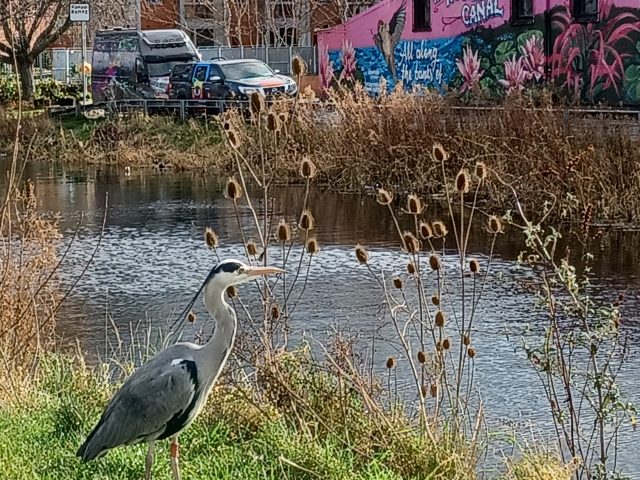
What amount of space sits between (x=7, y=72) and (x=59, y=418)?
141 feet

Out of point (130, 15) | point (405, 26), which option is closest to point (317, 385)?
point (405, 26)

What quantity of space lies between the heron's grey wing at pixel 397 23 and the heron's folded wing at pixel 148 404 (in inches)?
1154

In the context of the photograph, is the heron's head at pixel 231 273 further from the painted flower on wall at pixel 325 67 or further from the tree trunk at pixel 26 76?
the tree trunk at pixel 26 76

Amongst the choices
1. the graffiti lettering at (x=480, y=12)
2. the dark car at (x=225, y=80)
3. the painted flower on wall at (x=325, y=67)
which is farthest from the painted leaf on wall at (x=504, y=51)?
the painted flower on wall at (x=325, y=67)

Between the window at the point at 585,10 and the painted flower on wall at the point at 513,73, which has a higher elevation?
the window at the point at 585,10

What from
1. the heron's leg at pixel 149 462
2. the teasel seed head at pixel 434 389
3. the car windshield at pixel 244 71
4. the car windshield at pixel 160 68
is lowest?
the heron's leg at pixel 149 462

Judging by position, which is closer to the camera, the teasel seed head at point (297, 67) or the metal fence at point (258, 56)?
the teasel seed head at point (297, 67)

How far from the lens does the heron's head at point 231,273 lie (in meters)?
6.19

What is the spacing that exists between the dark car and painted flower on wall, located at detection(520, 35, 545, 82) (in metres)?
6.37

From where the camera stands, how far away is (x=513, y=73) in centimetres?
2938

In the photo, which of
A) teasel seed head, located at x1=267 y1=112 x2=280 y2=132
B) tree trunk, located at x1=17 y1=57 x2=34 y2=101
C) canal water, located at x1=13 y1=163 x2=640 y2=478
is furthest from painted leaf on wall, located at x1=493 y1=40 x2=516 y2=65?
teasel seed head, located at x1=267 y1=112 x2=280 y2=132

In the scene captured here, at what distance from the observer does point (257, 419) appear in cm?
774

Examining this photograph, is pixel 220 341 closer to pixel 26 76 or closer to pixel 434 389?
pixel 434 389

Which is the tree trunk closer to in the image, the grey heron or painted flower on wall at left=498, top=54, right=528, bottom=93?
painted flower on wall at left=498, top=54, right=528, bottom=93
